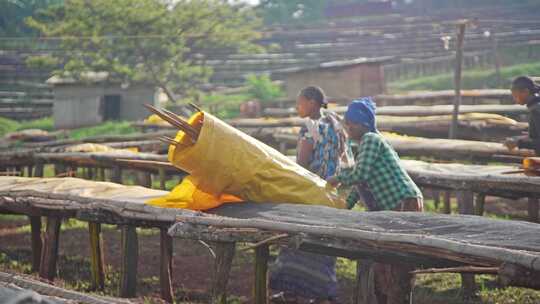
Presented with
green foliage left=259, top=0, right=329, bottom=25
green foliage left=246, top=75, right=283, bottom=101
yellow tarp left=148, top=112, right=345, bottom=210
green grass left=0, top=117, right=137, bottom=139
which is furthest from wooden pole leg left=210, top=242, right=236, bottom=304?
green foliage left=259, top=0, right=329, bottom=25

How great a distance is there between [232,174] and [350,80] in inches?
636

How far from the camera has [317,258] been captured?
6.52 meters

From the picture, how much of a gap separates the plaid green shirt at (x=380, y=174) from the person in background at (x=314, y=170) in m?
1.06

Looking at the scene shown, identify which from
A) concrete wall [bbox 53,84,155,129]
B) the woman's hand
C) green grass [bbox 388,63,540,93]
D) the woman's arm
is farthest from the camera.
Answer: concrete wall [bbox 53,84,155,129]

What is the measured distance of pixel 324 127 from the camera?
6816 millimetres

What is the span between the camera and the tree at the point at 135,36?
24078mm

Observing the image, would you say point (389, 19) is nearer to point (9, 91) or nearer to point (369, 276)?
point (9, 91)

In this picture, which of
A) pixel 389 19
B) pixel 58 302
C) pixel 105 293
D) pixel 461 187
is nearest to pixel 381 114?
pixel 461 187

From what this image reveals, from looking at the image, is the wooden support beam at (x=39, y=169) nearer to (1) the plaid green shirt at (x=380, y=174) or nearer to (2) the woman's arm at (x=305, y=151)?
(2) the woman's arm at (x=305, y=151)

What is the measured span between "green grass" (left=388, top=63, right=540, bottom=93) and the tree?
6.82 m

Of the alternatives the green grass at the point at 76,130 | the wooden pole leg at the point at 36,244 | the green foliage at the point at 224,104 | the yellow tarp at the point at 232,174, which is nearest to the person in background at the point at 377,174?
the yellow tarp at the point at 232,174

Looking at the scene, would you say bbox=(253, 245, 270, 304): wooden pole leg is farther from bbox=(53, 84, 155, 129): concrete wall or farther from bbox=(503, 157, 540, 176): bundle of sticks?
bbox=(53, 84, 155, 129): concrete wall

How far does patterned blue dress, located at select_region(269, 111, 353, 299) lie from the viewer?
6.51m

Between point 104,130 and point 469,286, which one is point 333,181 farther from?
point 104,130
